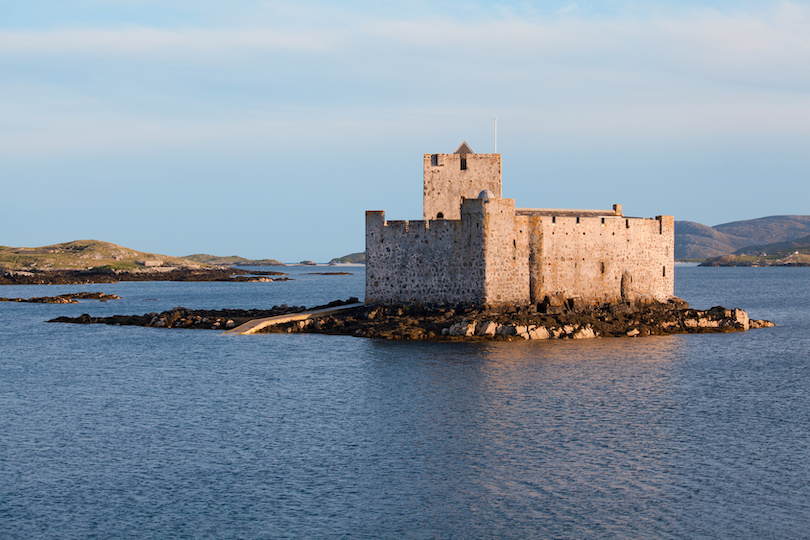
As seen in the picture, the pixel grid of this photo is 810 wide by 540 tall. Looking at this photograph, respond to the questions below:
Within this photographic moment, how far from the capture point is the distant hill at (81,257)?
114 m

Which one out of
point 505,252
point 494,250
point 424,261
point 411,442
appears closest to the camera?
point 411,442

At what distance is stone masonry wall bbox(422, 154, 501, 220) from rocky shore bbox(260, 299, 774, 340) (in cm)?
511

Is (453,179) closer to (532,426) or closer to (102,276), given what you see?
(532,426)

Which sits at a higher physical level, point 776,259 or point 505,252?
point 776,259

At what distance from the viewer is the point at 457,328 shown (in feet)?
104

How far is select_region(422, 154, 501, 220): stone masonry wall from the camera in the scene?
37.1 m

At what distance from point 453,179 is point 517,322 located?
8.30m

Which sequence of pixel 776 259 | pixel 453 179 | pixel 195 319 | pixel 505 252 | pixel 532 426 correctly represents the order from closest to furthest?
1. pixel 532 426
2. pixel 505 252
3. pixel 453 179
4. pixel 195 319
5. pixel 776 259

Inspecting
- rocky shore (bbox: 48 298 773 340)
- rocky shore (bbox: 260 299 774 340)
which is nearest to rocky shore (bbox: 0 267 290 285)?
rocky shore (bbox: 48 298 773 340)

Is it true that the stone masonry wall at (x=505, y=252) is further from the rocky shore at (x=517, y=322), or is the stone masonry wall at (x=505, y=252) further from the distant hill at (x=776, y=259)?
the distant hill at (x=776, y=259)

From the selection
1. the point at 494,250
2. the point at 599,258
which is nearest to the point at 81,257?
the point at 494,250

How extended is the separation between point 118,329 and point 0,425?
21296 millimetres

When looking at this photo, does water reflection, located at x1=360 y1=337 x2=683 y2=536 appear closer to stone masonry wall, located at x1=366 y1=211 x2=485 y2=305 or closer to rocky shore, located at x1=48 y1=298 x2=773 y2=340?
rocky shore, located at x1=48 y1=298 x2=773 y2=340

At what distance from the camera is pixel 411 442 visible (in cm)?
1756
